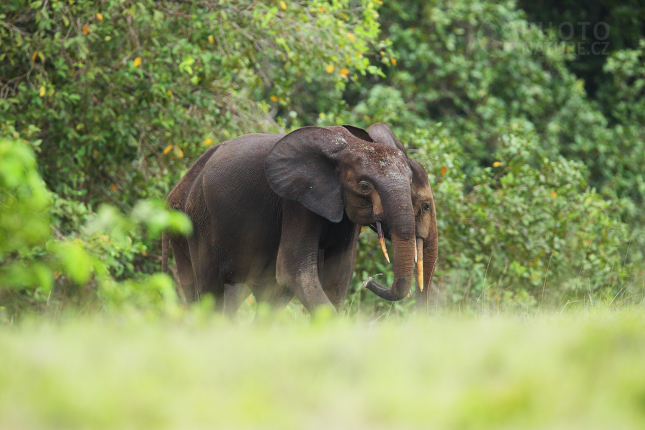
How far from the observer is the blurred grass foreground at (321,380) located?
2.38 meters

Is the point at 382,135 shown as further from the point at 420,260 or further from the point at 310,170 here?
the point at 420,260

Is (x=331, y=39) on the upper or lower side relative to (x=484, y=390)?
upper

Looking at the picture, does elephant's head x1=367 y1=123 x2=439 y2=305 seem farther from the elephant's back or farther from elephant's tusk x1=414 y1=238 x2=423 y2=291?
the elephant's back

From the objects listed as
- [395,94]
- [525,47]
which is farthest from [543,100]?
[395,94]

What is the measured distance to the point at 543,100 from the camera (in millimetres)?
13961

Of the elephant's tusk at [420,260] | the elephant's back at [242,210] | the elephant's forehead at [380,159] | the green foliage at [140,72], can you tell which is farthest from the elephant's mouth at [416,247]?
the green foliage at [140,72]

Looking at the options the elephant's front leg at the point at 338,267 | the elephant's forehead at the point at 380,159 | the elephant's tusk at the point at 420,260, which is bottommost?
the elephant's front leg at the point at 338,267

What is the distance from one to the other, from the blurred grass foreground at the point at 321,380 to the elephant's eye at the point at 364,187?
2.01m

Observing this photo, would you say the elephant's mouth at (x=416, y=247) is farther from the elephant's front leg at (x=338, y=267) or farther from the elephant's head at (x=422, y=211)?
the elephant's front leg at (x=338, y=267)

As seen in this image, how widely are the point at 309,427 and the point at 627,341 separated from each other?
1.54 metres

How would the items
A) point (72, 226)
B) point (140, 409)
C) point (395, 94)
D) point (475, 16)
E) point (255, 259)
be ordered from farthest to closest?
1. point (475, 16)
2. point (395, 94)
3. point (72, 226)
4. point (255, 259)
5. point (140, 409)

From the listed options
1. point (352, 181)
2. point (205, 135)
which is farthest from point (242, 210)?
point (205, 135)

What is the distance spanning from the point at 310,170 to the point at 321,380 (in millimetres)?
3055

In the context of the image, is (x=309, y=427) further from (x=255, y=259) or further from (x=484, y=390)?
(x=255, y=259)
